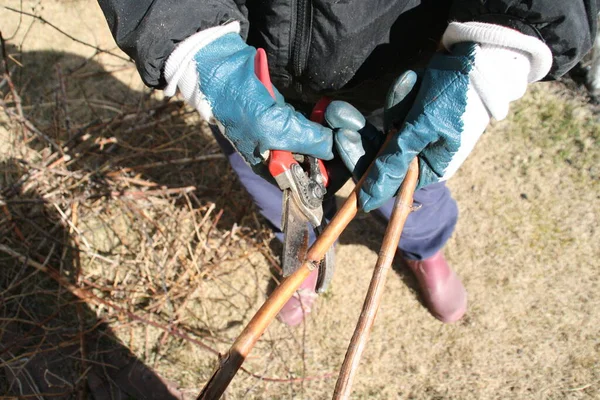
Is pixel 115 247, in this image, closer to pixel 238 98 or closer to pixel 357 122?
pixel 238 98

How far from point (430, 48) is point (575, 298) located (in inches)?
49.7

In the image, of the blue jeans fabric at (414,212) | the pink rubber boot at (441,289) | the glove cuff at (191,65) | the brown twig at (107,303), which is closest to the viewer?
the glove cuff at (191,65)

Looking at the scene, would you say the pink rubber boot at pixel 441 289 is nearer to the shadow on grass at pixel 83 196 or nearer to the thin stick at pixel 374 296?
the shadow on grass at pixel 83 196

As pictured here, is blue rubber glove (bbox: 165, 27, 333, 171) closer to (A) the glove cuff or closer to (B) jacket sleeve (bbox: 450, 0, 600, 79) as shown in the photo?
(A) the glove cuff

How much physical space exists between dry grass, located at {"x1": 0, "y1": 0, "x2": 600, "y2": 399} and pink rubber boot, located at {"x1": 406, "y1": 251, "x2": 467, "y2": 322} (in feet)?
0.23

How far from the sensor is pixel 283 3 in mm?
1330

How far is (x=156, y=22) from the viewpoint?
128cm

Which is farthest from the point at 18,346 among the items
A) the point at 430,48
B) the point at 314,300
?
the point at 430,48

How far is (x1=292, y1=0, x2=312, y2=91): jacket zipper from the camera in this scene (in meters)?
1.33

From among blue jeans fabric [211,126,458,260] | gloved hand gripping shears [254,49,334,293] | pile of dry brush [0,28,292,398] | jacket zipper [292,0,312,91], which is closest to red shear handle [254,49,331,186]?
gloved hand gripping shears [254,49,334,293]

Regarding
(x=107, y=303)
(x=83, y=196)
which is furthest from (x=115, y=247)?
(x=107, y=303)

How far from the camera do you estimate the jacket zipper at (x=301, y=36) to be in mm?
1332

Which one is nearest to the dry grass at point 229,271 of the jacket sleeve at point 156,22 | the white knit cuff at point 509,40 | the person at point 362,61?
the person at point 362,61

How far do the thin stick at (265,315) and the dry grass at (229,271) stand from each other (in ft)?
3.16
